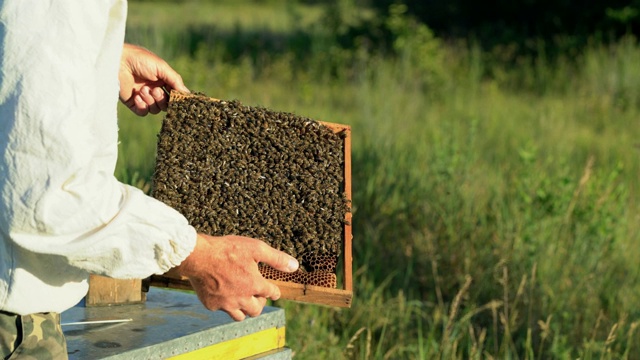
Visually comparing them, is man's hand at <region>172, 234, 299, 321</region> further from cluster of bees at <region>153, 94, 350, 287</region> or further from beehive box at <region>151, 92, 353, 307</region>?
cluster of bees at <region>153, 94, 350, 287</region>

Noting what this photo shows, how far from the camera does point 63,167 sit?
203 cm

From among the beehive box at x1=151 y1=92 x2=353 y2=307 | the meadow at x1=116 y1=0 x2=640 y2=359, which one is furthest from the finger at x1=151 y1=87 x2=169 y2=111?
the meadow at x1=116 y1=0 x2=640 y2=359

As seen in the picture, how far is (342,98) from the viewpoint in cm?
1157

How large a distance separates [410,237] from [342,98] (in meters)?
5.64

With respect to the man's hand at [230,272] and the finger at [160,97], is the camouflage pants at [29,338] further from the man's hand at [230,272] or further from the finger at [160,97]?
the finger at [160,97]

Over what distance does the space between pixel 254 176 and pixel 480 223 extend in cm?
327

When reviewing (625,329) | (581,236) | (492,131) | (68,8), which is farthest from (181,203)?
(492,131)

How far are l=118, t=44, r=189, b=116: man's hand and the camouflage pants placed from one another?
1029mm

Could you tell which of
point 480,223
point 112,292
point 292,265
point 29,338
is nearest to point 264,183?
point 292,265

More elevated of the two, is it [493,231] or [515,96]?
[515,96]

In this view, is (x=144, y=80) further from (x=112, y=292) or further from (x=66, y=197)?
(x=66, y=197)

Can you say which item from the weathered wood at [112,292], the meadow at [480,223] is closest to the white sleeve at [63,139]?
the weathered wood at [112,292]

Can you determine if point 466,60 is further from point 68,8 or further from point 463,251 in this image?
point 68,8

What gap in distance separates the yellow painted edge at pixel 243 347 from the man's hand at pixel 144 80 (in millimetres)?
821
